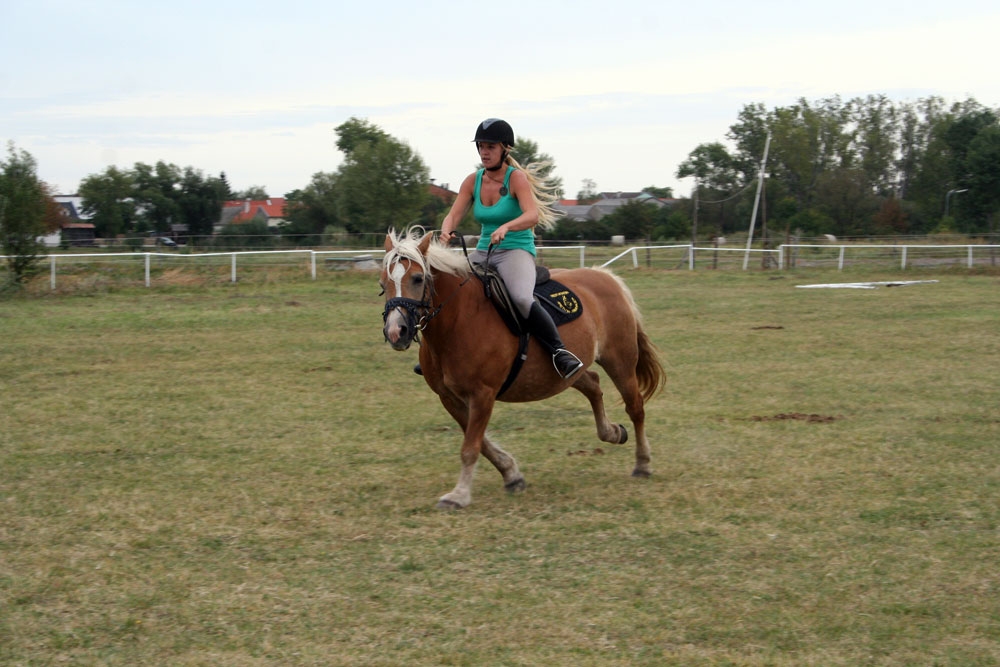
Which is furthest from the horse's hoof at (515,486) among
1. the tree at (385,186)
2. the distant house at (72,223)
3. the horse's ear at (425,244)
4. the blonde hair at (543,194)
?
the distant house at (72,223)

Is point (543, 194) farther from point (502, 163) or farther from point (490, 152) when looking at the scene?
point (490, 152)

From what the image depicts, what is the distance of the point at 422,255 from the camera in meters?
6.05

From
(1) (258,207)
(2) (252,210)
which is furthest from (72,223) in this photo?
(2) (252,210)

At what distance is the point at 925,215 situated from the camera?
6384cm

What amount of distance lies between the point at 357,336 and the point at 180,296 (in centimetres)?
925

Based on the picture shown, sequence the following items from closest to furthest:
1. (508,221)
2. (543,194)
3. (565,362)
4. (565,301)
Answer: (565,362), (508,221), (565,301), (543,194)

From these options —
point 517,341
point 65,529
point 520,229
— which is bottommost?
point 65,529

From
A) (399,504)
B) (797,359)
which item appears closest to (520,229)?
(399,504)

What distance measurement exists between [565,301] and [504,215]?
2.75ft

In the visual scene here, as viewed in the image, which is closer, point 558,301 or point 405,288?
point 405,288

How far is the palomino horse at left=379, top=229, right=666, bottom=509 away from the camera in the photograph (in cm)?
585

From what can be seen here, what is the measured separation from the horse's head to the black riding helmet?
837mm

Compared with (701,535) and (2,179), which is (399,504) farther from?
(2,179)

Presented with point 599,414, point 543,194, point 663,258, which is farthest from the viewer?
point 663,258
